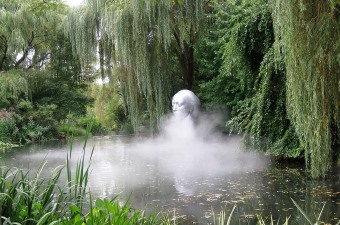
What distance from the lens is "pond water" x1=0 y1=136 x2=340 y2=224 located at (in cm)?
450

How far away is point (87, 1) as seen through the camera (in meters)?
12.3

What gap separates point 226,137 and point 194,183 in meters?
7.73

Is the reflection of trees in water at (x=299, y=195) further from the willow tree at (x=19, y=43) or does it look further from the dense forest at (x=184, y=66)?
the willow tree at (x=19, y=43)

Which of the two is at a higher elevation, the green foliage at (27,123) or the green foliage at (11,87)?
the green foliage at (11,87)

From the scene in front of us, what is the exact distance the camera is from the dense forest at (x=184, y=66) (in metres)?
4.80

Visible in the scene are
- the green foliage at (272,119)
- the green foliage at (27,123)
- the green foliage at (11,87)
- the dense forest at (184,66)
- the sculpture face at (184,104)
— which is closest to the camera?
the dense forest at (184,66)

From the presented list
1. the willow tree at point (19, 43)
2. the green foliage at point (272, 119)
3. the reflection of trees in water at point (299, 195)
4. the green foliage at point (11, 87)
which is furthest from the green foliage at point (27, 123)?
the reflection of trees in water at point (299, 195)

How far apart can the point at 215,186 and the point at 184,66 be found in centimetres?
907

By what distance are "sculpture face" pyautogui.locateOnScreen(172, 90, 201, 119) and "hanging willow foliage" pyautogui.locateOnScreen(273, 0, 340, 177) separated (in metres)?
7.51

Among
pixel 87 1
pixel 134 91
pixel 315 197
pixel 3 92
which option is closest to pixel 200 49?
pixel 134 91

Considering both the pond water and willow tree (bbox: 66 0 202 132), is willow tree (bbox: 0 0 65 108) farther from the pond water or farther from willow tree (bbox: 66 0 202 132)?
the pond water

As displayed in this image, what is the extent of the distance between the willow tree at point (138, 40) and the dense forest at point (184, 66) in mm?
33

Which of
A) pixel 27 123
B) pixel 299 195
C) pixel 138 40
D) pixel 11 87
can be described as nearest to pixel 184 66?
pixel 138 40

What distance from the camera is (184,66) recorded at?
14.5 metres
